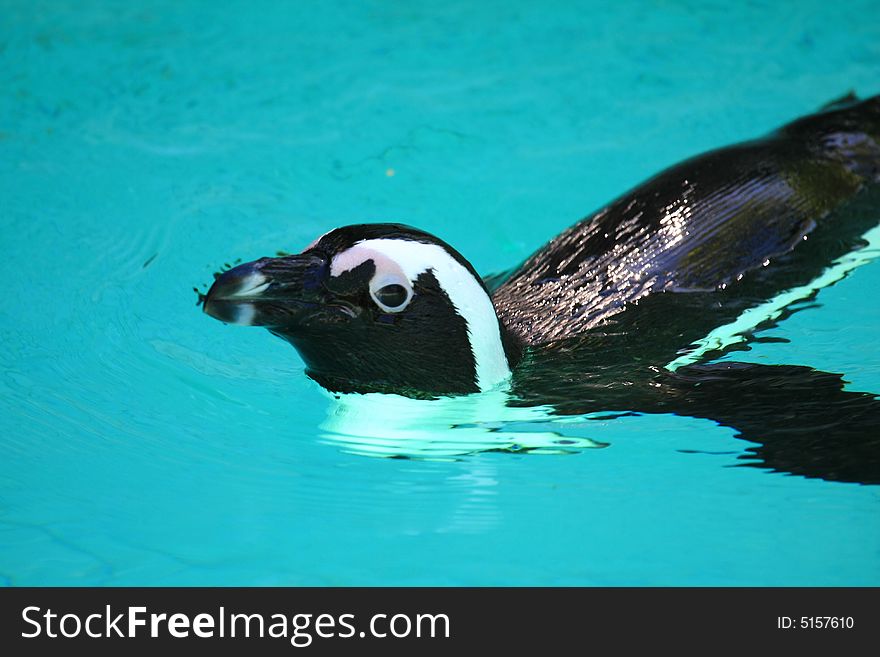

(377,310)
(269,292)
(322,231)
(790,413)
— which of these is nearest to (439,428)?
(377,310)

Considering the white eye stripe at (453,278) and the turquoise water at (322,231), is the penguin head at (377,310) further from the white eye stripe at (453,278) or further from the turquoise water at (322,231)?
the turquoise water at (322,231)

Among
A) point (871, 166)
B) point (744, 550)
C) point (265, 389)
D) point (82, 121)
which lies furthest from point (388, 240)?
point (82, 121)

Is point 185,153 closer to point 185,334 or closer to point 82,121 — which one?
point 82,121

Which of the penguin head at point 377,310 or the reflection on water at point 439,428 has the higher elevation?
the penguin head at point 377,310

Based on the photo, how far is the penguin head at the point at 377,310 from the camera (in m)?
Answer: 2.75

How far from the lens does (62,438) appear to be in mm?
3250

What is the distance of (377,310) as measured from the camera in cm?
287

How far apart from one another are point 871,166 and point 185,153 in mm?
2812

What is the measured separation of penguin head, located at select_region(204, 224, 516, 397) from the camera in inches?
108

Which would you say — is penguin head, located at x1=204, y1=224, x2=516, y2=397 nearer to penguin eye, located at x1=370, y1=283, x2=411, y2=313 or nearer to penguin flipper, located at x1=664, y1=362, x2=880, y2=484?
penguin eye, located at x1=370, y1=283, x2=411, y2=313

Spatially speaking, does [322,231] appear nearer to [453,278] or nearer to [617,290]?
[617,290]

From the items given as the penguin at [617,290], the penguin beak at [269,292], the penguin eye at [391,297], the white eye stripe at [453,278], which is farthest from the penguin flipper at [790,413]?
the penguin beak at [269,292]

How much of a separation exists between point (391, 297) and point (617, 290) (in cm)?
79
